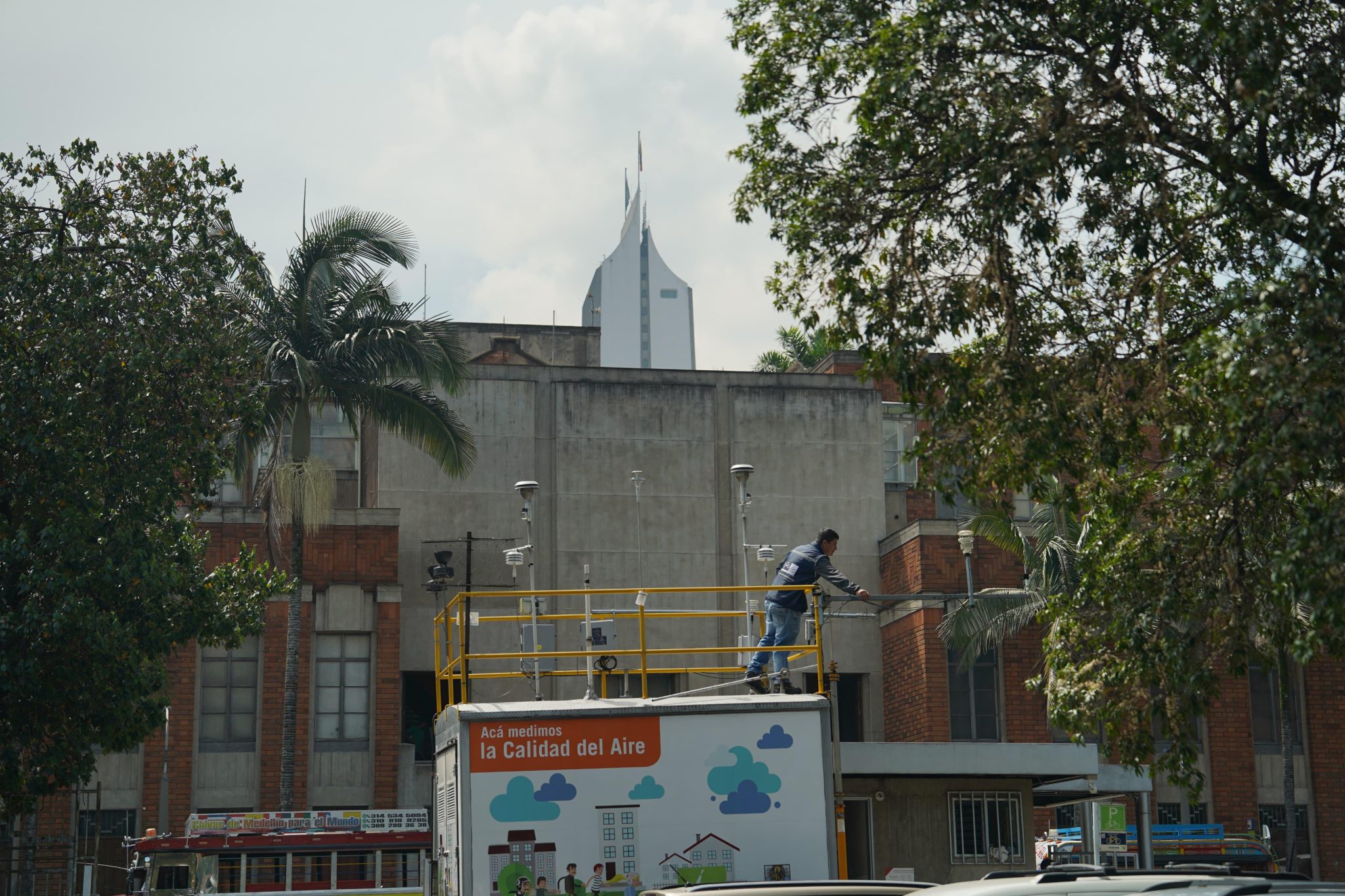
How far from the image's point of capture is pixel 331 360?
1210 inches

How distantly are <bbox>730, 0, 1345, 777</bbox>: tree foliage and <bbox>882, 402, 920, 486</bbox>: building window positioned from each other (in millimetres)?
26136

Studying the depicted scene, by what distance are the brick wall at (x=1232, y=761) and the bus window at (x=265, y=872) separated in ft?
71.9

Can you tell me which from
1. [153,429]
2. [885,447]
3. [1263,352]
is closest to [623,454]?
[885,447]

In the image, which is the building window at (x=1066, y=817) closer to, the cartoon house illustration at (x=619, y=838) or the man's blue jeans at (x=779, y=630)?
the man's blue jeans at (x=779, y=630)

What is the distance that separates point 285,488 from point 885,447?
16.8 meters

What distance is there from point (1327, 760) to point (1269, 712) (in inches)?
65.9

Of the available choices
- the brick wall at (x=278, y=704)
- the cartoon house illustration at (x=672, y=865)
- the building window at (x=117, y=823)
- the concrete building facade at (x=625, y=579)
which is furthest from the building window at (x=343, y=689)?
the cartoon house illustration at (x=672, y=865)

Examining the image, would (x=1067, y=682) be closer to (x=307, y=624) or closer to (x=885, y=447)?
(x=307, y=624)

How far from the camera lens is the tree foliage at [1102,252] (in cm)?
1184

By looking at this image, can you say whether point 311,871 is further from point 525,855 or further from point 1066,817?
point 1066,817

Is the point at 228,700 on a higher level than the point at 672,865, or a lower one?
higher

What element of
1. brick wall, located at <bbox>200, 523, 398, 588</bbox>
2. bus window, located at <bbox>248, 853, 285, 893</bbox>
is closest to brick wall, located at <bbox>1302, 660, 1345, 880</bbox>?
brick wall, located at <bbox>200, 523, 398, 588</bbox>

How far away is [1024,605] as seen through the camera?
3381cm

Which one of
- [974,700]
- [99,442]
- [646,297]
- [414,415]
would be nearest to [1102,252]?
[99,442]
